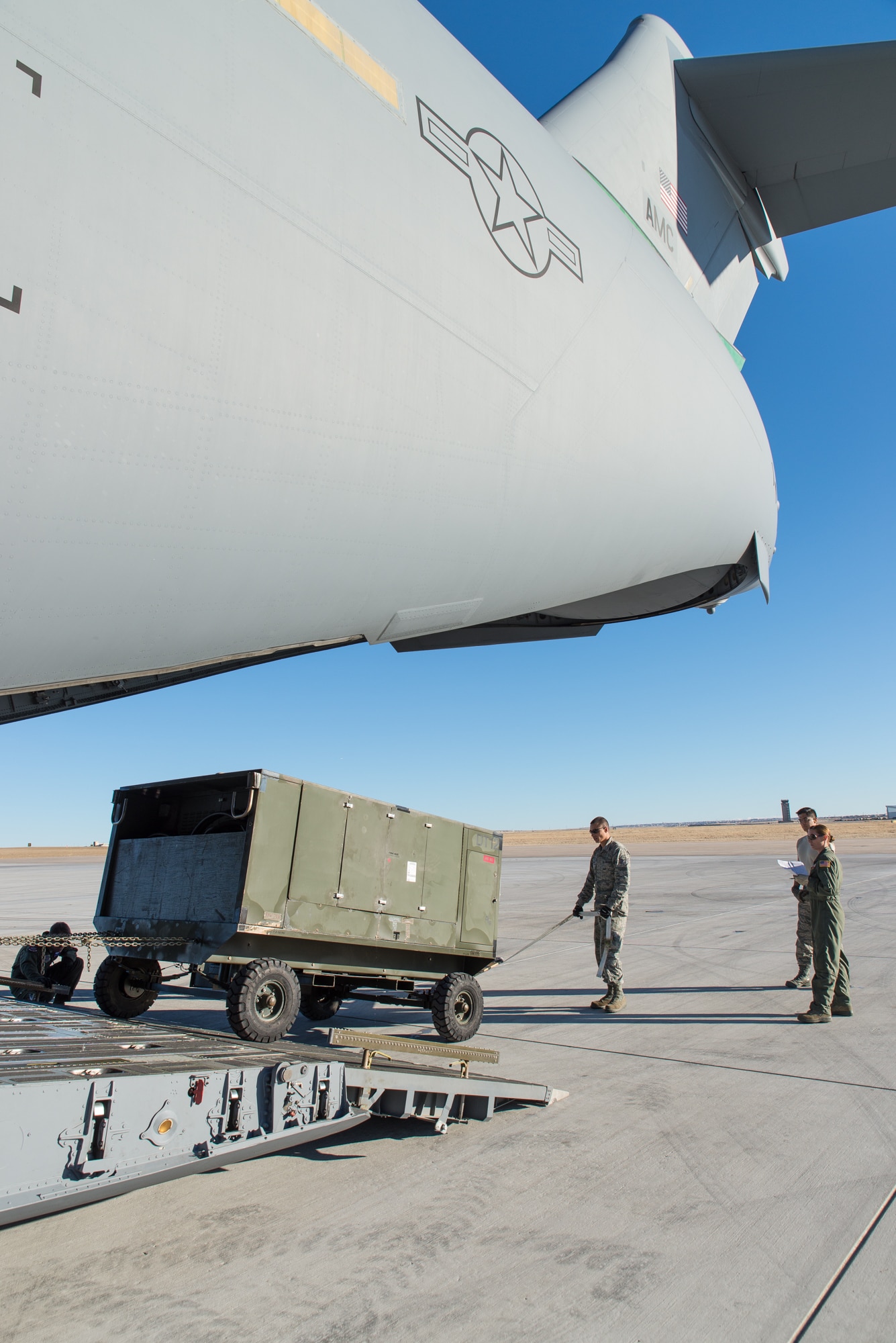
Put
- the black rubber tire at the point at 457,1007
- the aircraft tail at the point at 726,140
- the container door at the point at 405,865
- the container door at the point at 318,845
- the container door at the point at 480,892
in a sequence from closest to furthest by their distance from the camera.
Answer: the container door at the point at 318,845 < the black rubber tire at the point at 457,1007 < the container door at the point at 405,865 < the container door at the point at 480,892 < the aircraft tail at the point at 726,140

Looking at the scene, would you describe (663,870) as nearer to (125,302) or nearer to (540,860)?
(540,860)

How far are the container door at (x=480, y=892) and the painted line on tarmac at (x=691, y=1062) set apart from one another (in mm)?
751

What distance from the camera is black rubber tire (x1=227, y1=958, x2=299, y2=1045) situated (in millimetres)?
4836

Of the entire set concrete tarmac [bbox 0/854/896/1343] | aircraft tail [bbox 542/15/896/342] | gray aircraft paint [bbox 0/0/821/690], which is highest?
aircraft tail [bbox 542/15/896/342]

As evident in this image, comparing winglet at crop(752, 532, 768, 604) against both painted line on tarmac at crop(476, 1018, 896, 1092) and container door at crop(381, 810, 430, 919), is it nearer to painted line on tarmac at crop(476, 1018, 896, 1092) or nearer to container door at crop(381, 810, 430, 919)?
container door at crop(381, 810, 430, 919)

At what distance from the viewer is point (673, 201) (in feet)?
31.8

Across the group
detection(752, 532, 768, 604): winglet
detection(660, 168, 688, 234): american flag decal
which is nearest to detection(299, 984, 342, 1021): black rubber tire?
detection(752, 532, 768, 604): winglet

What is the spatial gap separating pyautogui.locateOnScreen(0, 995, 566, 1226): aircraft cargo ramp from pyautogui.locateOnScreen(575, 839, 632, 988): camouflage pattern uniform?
254 centimetres

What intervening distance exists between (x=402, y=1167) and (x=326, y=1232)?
79 cm

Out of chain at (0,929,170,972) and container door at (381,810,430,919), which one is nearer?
chain at (0,929,170,972)

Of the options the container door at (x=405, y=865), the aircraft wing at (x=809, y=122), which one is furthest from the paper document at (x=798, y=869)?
the aircraft wing at (x=809, y=122)

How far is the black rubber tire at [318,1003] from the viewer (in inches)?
266

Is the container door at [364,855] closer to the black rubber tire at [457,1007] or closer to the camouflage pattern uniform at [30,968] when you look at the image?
the black rubber tire at [457,1007]

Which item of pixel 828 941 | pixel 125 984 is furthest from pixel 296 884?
pixel 828 941
